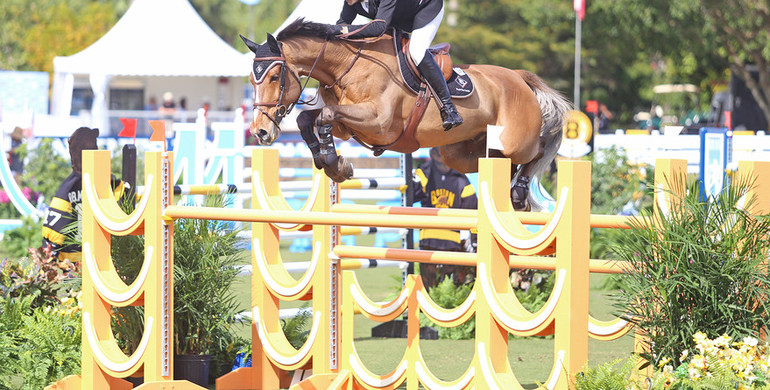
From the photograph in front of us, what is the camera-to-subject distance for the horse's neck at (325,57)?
4965 millimetres

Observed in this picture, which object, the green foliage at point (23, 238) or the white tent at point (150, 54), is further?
the white tent at point (150, 54)

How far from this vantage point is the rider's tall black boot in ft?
16.6

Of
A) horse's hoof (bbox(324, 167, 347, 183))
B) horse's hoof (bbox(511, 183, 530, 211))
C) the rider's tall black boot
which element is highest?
the rider's tall black boot

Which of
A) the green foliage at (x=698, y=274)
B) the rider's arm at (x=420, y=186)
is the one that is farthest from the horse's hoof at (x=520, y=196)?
the green foliage at (x=698, y=274)

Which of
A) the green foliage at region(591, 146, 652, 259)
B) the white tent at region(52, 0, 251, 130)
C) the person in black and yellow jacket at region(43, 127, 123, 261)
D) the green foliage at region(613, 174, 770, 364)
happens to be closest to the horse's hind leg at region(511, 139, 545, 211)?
the green foliage at region(613, 174, 770, 364)

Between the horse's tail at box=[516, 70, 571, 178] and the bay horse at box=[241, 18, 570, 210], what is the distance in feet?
0.20

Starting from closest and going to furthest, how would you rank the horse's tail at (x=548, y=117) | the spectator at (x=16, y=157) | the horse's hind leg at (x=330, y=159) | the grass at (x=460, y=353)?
the horse's hind leg at (x=330, y=159)
the grass at (x=460, y=353)
the horse's tail at (x=548, y=117)
the spectator at (x=16, y=157)

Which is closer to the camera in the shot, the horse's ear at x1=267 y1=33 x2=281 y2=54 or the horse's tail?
the horse's ear at x1=267 y1=33 x2=281 y2=54

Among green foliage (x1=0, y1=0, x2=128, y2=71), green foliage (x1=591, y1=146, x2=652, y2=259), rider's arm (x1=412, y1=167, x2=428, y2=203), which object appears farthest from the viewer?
green foliage (x1=0, y1=0, x2=128, y2=71)

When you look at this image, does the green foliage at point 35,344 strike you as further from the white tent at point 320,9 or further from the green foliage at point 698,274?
the white tent at point 320,9

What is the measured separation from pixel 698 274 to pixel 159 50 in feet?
46.8

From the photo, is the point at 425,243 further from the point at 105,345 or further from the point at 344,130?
the point at 105,345

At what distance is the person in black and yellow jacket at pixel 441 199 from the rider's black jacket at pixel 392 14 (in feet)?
6.52

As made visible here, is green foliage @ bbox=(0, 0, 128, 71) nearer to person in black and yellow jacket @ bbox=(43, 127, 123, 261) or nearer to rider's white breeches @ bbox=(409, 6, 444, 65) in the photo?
person in black and yellow jacket @ bbox=(43, 127, 123, 261)
